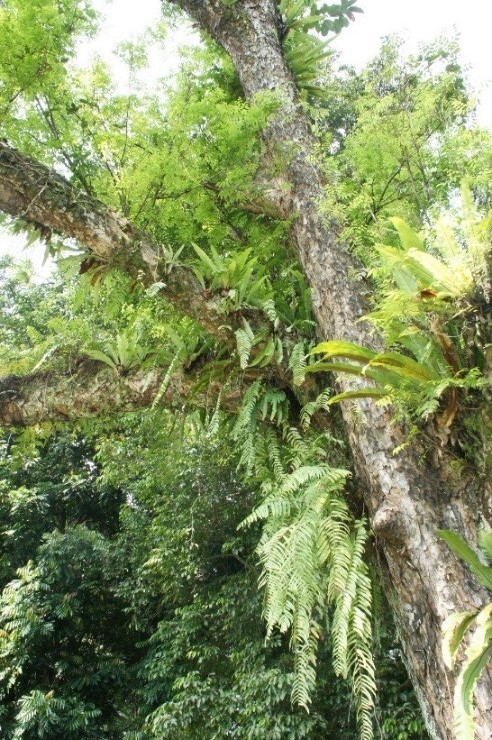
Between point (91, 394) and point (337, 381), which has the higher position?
point (337, 381)

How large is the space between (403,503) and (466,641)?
0.54 metres

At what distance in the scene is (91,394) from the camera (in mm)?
3711

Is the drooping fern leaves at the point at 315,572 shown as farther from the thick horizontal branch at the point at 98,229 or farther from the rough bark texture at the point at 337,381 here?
the thick horizontal branch at the point at 98,229

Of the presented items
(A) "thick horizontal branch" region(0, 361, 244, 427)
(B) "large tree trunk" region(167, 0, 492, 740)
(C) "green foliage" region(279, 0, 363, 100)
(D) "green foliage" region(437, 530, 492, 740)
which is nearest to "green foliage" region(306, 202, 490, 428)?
(B) "large tree trunk" region(167, 0, 492, 740)

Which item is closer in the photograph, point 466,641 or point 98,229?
point 466,641

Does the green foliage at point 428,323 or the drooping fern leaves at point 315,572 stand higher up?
the green foliage at point 428,323

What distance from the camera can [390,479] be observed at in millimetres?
2459

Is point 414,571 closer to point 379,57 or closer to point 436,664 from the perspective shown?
point 436,664

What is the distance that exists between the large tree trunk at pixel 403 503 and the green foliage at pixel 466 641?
109 millimetres

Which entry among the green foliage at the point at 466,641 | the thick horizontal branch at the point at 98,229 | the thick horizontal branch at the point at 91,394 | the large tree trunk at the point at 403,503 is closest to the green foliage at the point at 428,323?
the large tree trunk at the point at 403,503

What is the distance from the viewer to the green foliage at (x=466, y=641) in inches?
66.7

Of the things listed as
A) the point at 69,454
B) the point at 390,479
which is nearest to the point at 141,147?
the point at 390,479

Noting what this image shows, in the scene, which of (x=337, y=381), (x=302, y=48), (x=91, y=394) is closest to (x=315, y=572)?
(x=337, y=381)

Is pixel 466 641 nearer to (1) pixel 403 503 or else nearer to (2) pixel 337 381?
(1) pixel 403 503
